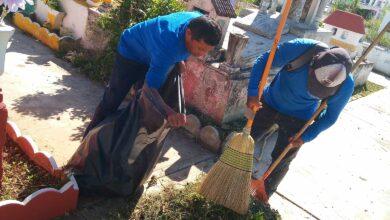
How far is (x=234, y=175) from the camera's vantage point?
11.1 ft

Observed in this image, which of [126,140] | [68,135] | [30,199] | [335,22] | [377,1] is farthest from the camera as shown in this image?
[377,1]

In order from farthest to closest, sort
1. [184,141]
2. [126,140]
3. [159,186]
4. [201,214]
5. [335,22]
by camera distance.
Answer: [335,22] → [184,141] → [159,186] → [201,214] → [126,140]

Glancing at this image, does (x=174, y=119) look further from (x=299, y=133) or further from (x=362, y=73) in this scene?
(x=362, y=73)

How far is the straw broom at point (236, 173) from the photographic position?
132 inches

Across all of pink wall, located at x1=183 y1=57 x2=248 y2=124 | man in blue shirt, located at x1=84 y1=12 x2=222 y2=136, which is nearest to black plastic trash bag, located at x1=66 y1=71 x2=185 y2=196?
man in blue shirt, located at x1=84 y1=12 x2=222 y2=136

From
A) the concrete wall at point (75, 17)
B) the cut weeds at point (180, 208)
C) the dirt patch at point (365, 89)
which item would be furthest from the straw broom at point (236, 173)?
the dirt patch at point (365, 89)

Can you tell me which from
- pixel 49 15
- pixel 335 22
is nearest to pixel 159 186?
pixel 49 15

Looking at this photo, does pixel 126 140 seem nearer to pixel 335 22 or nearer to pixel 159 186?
pixel 159 186

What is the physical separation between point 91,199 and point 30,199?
722mm

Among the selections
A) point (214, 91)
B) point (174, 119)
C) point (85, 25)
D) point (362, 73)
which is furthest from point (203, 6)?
point (362, 73)

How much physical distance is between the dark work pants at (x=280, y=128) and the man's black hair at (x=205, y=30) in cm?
124

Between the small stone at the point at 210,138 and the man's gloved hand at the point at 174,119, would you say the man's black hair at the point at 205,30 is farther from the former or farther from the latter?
the small stone at the point at 210,138

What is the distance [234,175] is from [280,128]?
0.92m

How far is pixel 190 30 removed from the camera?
3066mm
